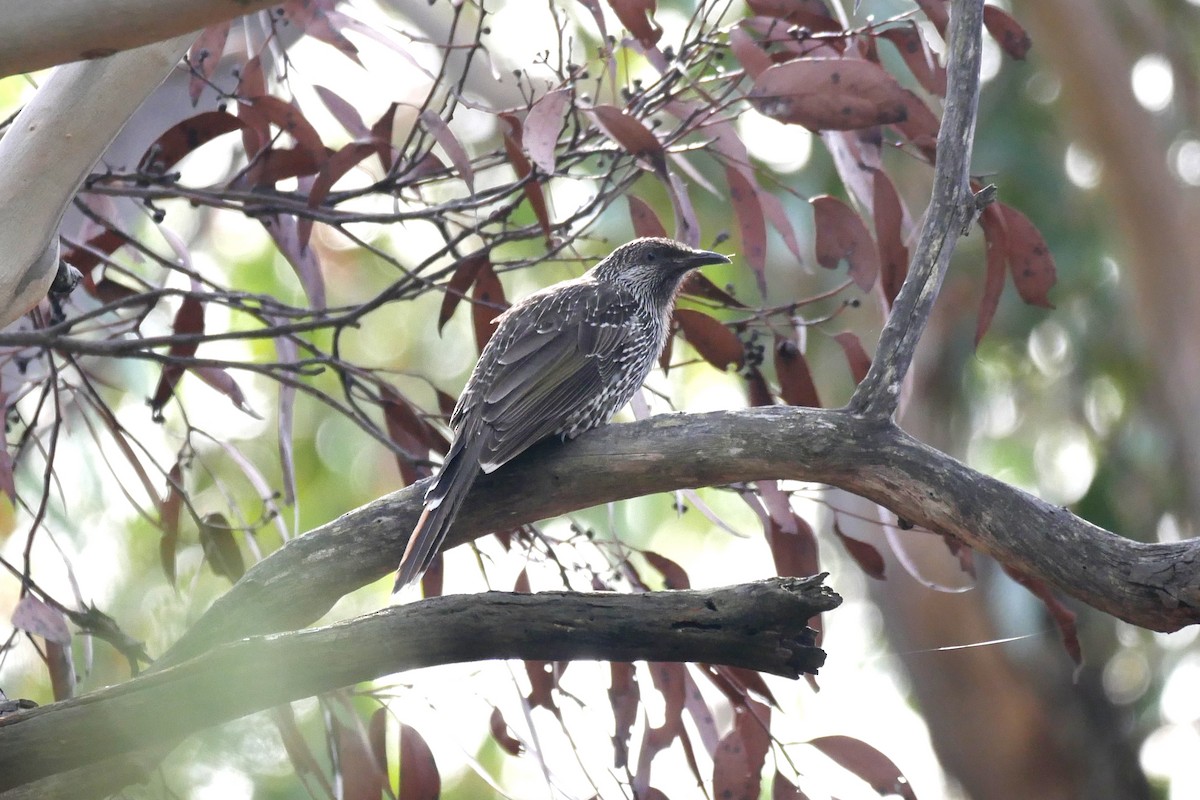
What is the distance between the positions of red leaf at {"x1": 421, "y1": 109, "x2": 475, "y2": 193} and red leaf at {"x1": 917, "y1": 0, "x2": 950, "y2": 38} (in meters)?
1.26

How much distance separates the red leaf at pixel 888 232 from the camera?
304cm

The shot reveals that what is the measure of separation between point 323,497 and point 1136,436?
20.7ft

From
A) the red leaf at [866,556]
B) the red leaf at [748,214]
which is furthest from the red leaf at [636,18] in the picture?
the red leaf at [866,556]

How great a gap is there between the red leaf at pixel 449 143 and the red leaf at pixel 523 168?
14cm

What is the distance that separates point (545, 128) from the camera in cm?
253

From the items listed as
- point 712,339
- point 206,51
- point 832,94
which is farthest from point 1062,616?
point 206,51

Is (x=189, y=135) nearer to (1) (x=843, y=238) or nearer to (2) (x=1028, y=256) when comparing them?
(1) (x=843, y=238)

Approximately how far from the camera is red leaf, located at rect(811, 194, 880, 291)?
3.06m

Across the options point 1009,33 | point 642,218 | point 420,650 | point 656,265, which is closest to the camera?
point 420,650

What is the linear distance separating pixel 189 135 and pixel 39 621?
3.90ft

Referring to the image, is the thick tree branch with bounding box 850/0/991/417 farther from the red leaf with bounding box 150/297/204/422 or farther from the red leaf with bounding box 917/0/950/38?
the red leaf with bounding box 150/297/204/422

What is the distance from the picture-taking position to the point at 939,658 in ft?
27.0

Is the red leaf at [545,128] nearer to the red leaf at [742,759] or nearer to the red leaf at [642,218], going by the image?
the red leaf at [642,218]

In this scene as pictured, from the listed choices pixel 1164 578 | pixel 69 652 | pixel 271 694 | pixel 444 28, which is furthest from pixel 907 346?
pixel 444 28
